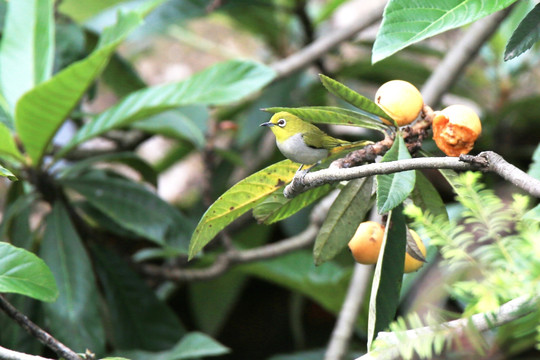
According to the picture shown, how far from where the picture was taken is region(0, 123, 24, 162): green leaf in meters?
1.16

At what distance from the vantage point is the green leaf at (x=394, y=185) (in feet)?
2.00

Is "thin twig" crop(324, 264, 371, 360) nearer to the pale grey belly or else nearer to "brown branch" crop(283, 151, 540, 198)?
the pale grey belly

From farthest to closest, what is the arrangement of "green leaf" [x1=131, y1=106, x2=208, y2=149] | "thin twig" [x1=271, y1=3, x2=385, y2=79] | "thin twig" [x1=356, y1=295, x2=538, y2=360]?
"thin twig" [x1=271, y1=3, x2=385, y2=79] → "green leaf" [x1=131, y1=106, x2=208, y2=149] → "thin twig" [x1=356, y1=295, x2=538, y2=360]

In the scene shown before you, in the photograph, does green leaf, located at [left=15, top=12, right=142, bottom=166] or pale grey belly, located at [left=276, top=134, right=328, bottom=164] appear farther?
green leaf, located at [left=15, top=12, right=142, bottom=166]

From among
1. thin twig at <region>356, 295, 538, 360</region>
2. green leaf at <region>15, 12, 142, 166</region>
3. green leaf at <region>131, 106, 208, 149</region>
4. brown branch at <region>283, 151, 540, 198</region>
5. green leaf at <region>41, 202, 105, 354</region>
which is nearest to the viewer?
thin twig at <region>356, 295, 538, 360</region>

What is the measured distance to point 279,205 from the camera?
78 centimetres

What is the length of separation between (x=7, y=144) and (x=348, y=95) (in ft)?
2.63

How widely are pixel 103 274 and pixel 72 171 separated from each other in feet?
0.88

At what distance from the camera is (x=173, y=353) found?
4.13 ft

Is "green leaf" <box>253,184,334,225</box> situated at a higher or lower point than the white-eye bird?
lower

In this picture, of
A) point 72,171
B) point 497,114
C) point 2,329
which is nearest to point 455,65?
point 497,114

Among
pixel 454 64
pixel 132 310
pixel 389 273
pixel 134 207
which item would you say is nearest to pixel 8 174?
pixel 389 273

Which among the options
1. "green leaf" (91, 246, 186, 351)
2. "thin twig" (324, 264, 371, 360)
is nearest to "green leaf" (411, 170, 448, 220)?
"thin twig" (324, 264, 371, 360)

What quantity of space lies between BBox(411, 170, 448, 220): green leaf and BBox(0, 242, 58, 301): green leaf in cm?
48
